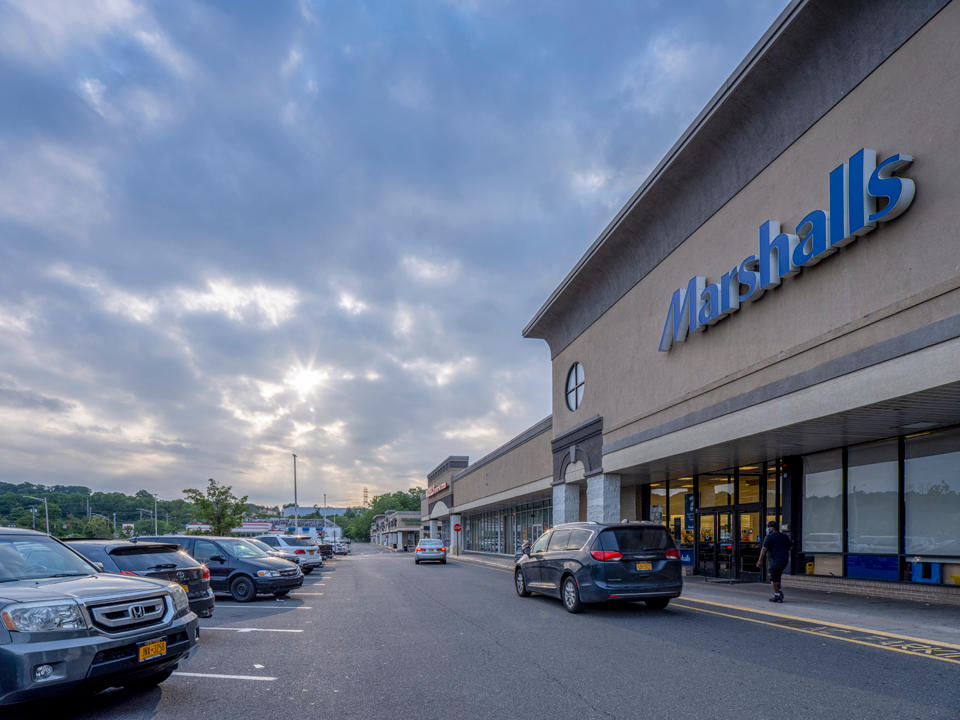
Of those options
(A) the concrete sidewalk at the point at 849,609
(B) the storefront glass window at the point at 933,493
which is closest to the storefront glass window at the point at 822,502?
(A) the concrete sidewalk at the point at 849,609

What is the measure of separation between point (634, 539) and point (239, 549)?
371 inches

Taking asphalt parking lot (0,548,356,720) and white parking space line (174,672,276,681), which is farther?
white parking space line (174,672,276,681)

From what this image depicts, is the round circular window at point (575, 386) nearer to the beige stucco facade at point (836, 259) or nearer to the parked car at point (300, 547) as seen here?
the beige stucco facade at point (836, 259)

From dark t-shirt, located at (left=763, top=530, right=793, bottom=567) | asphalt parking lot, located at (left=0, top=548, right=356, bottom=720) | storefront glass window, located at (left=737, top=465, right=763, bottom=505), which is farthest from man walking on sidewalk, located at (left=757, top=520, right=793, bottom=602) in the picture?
asphalt parking lot, located at (left=0, top=548, right=356, bottom=720)

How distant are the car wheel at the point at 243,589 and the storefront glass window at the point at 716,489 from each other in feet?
45.8

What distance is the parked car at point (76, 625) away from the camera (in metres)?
5.42

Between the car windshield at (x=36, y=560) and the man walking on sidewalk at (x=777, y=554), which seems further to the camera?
the man walking on sidewalk at (x=777, y=554)

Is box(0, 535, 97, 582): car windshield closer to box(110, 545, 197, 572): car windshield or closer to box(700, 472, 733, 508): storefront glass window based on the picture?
box(110, 545, 197, 572): car windshield

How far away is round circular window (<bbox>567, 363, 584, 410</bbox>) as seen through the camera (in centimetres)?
2817

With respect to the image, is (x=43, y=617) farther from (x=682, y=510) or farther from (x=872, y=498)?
(x=682, y=510)

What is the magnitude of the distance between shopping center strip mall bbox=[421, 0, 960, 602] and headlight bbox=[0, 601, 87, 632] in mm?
11137

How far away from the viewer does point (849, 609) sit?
42.9ft

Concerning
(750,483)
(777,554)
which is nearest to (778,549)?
(777,554)

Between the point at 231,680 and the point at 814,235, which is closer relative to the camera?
the point at 231,680
